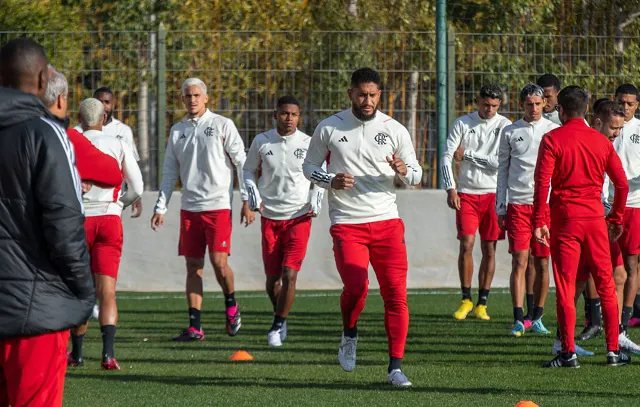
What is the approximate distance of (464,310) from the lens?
41.2 feet

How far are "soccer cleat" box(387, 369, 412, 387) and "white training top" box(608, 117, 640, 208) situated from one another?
3.54 meters

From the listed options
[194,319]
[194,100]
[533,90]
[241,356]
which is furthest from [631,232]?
[194,100]

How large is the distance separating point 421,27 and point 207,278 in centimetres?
667

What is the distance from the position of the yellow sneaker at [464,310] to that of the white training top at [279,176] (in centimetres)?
229

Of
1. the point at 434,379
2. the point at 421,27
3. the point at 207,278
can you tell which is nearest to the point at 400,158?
the point at 434,379

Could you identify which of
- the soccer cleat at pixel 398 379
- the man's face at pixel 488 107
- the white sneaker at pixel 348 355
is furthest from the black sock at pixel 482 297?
the soccer cleat at pixel 398 379

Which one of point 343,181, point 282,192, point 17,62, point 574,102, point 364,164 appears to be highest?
point 17,62

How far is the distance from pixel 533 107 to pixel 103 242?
4201 millimetres

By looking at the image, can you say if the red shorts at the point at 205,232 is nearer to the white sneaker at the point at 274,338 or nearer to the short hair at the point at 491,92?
the white sneaker at the point at 274,338

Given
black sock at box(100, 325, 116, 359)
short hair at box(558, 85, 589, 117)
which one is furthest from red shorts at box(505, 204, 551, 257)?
black sock at box(100, 325, 116, 359)

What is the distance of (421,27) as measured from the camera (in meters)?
20.4

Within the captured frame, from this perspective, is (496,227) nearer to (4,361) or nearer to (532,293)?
(532,293)

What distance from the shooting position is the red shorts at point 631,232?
10602 millimetres

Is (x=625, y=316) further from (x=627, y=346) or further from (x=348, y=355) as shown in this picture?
(x=348, y=355)
